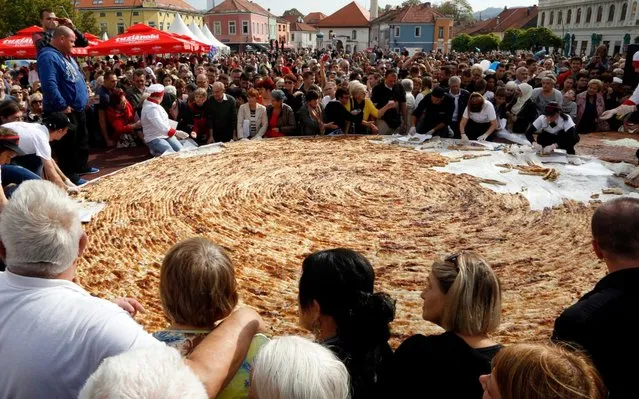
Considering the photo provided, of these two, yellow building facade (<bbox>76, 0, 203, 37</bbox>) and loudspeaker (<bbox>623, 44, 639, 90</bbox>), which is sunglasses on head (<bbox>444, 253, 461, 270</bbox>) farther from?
yellow building facade (<bbox>76, 0, 203, 37</bbox>)

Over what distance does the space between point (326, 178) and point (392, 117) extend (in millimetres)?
3504

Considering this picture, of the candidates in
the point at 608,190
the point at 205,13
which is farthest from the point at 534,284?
the point at 205,13

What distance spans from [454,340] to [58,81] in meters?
6.63

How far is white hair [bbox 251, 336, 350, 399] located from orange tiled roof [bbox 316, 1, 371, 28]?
3488 inches

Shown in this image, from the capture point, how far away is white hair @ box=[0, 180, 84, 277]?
180 centimetres

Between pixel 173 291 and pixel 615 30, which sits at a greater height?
pixel 615 30

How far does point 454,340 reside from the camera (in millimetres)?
2125

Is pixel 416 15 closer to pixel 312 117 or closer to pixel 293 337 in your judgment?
pixel 312 117

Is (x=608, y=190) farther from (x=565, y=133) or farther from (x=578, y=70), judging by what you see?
(x=578, y=70)

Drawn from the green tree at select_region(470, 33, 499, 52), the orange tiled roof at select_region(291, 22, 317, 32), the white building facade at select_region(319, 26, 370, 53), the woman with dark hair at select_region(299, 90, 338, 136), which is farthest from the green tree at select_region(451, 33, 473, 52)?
the woman with dark hair at select_region(299, 90, 338, 136)

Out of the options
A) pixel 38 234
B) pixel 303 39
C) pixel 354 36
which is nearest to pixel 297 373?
pixel 38 234

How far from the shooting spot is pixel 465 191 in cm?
597

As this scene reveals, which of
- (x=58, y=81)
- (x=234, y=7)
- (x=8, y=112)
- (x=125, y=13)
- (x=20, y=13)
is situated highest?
(x=234, y=7)

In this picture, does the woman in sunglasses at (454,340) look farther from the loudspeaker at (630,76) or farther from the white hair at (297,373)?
the loudspeaker at (630,76)
